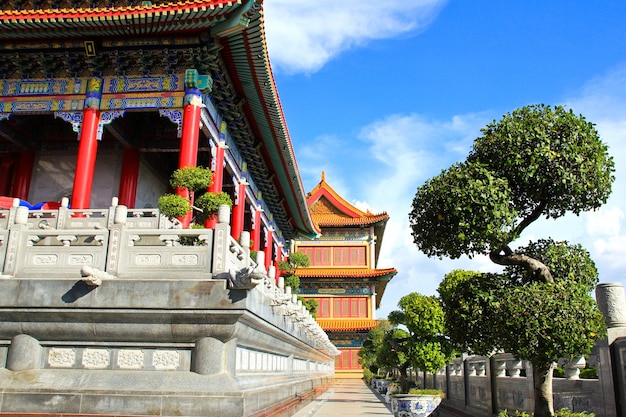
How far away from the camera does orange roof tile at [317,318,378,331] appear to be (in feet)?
121

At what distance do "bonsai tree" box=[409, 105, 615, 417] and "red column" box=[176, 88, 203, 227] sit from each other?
600 centimetres

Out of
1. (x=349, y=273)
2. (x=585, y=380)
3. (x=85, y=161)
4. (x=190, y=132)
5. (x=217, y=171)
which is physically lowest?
(x=585, y=380)

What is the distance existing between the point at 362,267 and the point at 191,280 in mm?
32499

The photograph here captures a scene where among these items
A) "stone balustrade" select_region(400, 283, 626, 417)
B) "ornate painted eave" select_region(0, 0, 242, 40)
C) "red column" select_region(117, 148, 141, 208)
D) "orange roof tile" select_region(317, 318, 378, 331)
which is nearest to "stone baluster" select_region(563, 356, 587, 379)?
"stone balustrade" select_region(400, 283, 626, 417)

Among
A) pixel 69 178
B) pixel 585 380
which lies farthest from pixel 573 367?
pixel 69 178

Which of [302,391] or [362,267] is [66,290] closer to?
[302,391]

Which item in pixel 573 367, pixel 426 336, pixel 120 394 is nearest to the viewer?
pixel 120 394

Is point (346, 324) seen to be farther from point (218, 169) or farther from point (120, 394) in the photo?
point (120, 394)

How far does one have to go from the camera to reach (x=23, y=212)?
841cm

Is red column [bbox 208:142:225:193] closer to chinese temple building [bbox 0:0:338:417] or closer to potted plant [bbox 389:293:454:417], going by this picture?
chinese temple building [bbox 0:0:338:417]

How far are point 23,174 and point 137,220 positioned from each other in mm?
7921

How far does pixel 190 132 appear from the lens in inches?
497

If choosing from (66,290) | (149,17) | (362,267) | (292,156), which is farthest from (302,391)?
(362,267)


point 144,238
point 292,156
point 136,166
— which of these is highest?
point 292,156
